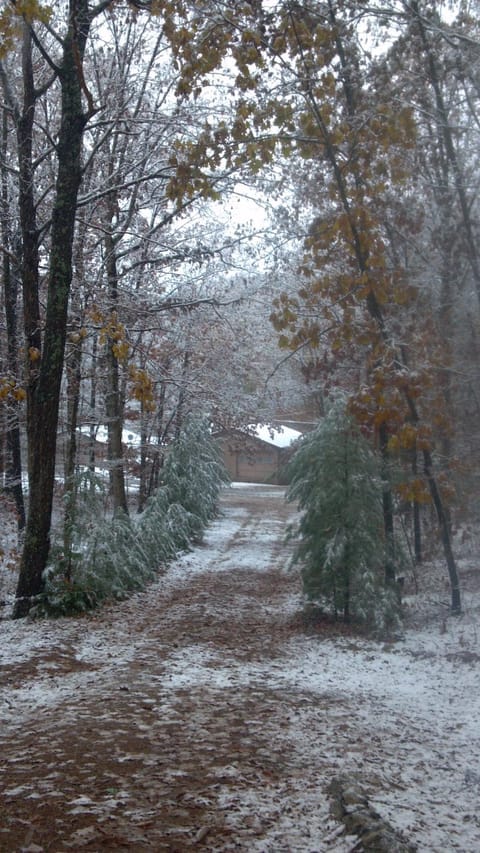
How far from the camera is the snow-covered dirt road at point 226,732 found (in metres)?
4.14

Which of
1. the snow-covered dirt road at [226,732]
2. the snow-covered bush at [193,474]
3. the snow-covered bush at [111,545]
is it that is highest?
the snow-covered bush at [193,474]

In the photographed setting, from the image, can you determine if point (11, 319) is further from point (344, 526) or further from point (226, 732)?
point (226, 732)

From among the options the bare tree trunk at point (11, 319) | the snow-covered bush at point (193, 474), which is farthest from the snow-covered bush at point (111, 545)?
the bare tree trunk at point (11, 319)

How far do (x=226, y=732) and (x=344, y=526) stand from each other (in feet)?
14.0

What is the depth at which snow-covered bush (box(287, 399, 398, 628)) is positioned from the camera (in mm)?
9484

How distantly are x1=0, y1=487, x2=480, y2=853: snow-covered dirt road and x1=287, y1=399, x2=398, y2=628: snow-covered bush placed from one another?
539mm

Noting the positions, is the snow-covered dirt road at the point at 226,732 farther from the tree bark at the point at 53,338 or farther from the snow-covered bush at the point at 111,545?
the tree bark at the point at 53,338

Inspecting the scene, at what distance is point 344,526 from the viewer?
961 centimetres

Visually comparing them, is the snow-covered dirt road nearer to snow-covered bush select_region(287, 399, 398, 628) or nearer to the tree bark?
snow-covered bush select_region(287, 399, 398, 628)

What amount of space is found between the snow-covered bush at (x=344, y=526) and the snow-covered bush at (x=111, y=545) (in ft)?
8.85

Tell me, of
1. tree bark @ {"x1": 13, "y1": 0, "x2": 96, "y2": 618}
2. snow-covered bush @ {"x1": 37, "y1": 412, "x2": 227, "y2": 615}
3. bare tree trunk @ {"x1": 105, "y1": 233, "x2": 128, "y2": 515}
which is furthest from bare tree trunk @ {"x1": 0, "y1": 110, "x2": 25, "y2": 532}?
tree bark @ {"x1": 13, "y1": 0, "x2": 96, "y2": 618}

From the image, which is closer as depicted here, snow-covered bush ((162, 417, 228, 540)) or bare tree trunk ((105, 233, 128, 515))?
bare tree trunk ((105, 233, 128, 515))

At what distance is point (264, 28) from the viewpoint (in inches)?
313

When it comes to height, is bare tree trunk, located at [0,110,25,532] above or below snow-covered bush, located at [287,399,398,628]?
above
